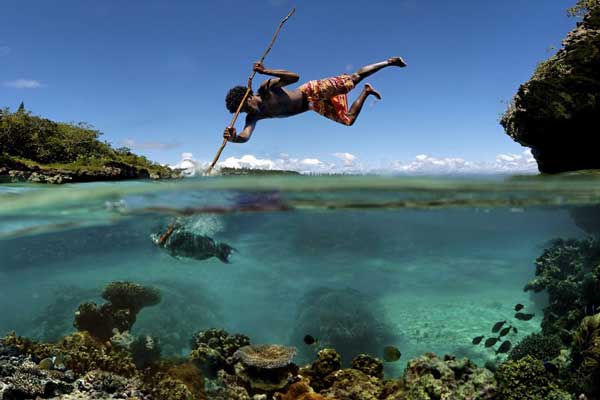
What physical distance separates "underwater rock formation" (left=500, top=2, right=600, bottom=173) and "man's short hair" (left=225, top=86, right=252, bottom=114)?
13435 mm

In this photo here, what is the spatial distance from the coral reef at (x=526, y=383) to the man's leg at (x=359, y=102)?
5879 mm

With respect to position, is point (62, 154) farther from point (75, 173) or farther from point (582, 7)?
point (582, 7)

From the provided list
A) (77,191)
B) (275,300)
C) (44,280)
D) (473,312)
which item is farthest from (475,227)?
(44,280)

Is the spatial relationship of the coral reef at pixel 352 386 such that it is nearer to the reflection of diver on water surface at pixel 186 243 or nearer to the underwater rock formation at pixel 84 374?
the underwater rock formation at pixel 84 374

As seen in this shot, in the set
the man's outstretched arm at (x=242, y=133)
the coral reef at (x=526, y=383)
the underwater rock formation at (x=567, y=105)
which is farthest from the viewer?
the underwater rock formation at (x=567, y=105)

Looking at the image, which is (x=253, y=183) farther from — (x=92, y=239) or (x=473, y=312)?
(x=473, y=312)

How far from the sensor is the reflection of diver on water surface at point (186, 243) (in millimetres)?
13709

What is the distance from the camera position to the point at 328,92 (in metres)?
8.33

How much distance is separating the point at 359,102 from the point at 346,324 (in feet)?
27.9

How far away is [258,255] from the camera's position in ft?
62.9

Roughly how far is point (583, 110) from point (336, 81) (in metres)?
11.8

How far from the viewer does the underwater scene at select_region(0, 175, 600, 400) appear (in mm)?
8922

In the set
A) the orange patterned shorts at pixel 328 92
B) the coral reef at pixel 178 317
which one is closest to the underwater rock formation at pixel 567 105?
the orange patterned shorts at pixel 328 92

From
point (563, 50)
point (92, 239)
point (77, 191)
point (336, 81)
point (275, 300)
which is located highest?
point (563, 50)
